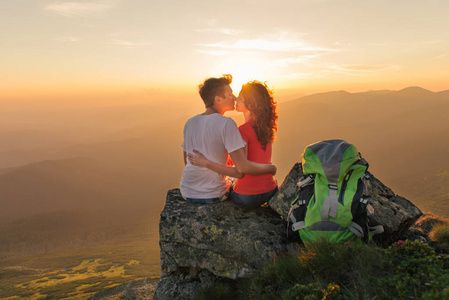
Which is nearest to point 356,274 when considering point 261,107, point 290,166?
point 261,107

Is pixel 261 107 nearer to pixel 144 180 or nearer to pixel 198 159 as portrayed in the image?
pixel 198 159

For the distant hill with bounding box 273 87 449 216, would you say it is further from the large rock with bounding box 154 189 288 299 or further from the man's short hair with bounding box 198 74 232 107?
the man's short hair with bounding box 198 74 232 107

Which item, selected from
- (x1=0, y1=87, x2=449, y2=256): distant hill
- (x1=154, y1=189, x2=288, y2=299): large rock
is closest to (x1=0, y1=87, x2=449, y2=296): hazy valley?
(x1=0, y1=87, x2=449, y2=256): distant hill

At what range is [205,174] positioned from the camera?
16.1 ft

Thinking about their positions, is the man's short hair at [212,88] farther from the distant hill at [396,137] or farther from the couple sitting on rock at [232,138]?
the distant hill at [396,137]

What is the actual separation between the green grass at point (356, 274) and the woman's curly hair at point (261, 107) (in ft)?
6.21

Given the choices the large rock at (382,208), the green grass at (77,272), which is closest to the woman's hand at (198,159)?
the large rock at (382,208)

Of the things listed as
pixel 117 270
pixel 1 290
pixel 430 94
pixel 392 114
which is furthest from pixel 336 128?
pixel 1 290

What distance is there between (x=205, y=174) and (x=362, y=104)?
719 feet

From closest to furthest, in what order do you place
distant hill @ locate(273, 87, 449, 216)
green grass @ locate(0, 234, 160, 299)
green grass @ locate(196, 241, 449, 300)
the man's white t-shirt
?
green grass @ locate(196, 241, 449, 300)
the man's white t-shirt
green grass @ locate(0, 234, 160, 299)
distant hill @ locate(273, 87, 449, 216)

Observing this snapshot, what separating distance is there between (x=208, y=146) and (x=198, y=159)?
0.89ft

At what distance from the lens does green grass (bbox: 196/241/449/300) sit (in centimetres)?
273

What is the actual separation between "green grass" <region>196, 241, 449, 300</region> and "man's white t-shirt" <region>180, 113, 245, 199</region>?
1.73 m

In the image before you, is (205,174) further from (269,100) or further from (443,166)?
(443,166)
